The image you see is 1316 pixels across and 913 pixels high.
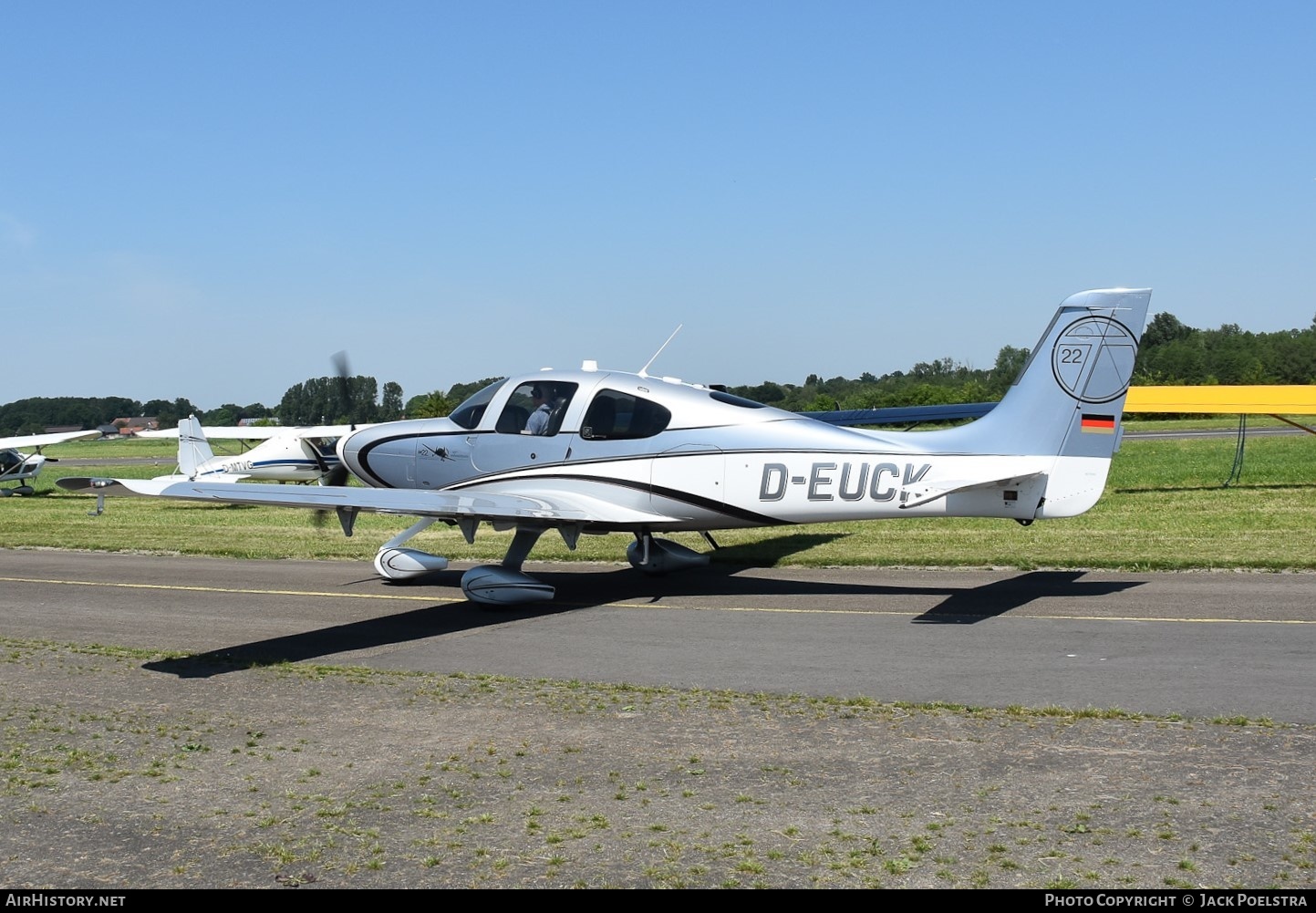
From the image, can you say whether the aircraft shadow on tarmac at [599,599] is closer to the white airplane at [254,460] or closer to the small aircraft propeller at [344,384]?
the small aircraft propeller at [344,384]

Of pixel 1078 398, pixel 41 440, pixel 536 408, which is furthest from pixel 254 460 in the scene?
pixel 1078 398

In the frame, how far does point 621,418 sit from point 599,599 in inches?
89.5

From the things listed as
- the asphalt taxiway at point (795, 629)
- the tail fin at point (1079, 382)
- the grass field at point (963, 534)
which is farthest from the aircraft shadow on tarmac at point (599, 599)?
the tail fin at point (1079, 382)

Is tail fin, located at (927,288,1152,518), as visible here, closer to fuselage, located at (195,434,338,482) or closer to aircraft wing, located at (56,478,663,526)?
aircraft wing, located at (56,478,663,526)

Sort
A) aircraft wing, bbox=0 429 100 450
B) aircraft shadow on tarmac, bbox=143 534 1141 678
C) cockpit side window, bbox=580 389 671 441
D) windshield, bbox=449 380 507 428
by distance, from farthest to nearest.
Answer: aircraft wing, bbox=0 429 100 450, windshield, bbox=449 380 507 428, cockpit side window, bbox=580 389 671 441, aircraft shadow on tarmac, bbox=143 534 1141 678

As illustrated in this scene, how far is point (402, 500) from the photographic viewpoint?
1278 centimetres

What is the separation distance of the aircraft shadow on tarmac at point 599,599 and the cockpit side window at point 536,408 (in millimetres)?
2189

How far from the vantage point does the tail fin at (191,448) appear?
3075 centimetres

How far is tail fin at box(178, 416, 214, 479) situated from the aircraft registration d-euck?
1715cm

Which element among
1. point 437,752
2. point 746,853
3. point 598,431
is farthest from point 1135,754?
point 598,431

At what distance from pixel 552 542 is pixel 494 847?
1384cm

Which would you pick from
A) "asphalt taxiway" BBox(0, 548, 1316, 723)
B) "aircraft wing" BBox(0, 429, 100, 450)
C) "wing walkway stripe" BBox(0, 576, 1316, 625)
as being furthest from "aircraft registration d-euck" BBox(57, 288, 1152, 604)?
"aircraft wing" BBox(0, 429, 100, 450)

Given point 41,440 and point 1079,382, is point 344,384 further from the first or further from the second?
point 41,440

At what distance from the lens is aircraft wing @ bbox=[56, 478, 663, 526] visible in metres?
11.4
